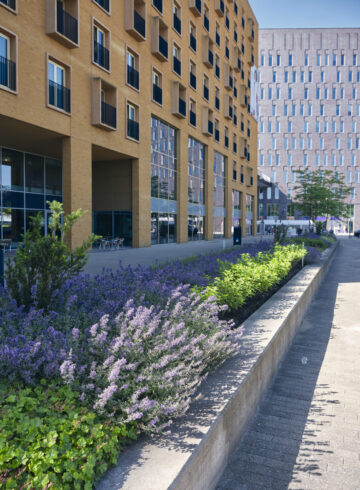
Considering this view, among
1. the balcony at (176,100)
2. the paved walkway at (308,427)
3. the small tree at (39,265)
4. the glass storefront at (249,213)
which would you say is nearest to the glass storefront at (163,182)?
the balcony at (176,100)

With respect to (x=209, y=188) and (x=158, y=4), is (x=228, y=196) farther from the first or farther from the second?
(x=158, y=4)

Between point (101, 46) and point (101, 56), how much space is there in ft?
1.58

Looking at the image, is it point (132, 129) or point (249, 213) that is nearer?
point (132, 129)

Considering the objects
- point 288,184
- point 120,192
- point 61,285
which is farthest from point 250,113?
point 61,285

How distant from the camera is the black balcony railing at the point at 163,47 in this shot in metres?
24.5

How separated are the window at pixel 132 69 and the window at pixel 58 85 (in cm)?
515

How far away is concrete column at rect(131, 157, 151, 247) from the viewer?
74.3 feet

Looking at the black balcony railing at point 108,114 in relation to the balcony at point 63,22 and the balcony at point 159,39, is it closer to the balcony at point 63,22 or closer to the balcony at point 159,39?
the balcony at point 63,22

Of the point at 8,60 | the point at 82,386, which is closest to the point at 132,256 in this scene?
the point at 8,60

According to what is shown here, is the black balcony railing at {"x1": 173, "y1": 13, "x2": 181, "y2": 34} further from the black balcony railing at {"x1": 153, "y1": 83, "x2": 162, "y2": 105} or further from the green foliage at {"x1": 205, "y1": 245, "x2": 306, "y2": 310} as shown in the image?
the green foliage at {"x1": 205, "y1": 245, "x2": 306, "y2": 310}

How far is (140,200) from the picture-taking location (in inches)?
898

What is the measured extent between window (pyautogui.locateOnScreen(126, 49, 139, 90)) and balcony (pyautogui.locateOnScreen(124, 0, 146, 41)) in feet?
3.22

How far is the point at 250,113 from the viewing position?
47.2 meters

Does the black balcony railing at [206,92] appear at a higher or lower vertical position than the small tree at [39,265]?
higher
